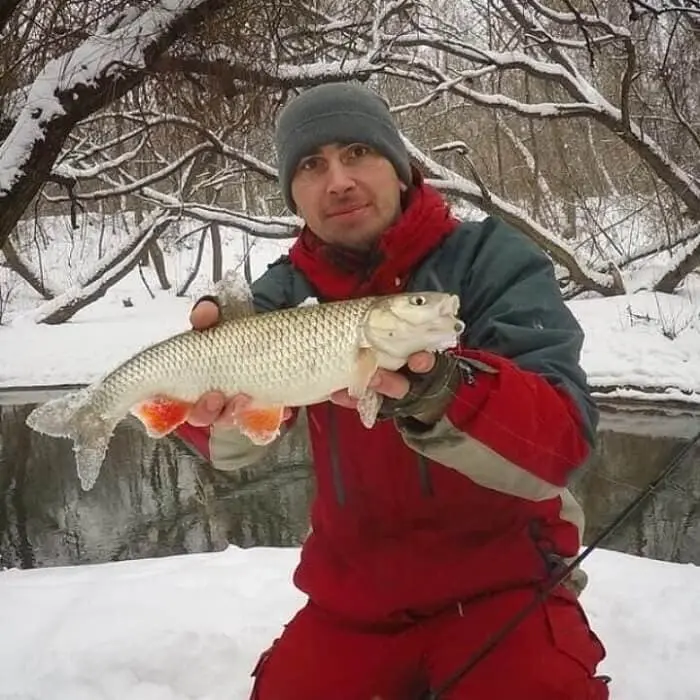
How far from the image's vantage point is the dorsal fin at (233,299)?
181 centimetres

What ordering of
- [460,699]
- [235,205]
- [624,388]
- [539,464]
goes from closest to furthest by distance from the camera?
1. [539,464]
2. [460,699]
3. [624,388]
4. [235,205]

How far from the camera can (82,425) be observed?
188 cm

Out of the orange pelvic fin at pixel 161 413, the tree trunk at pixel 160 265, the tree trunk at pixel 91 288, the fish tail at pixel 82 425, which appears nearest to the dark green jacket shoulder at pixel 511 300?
the orange pelvic fin at pixel 161 413

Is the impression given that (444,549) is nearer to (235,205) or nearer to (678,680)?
(678,680)

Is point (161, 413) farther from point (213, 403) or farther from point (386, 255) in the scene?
point (386, 255)

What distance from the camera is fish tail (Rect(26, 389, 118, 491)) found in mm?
1866

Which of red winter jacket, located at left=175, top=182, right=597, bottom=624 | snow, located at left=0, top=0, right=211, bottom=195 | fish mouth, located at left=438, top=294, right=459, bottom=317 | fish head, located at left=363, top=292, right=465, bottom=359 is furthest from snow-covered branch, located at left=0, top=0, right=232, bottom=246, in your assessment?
fish mouth, located at left=438, top=294, right=459, bottom=317

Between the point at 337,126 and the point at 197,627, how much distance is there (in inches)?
73.9

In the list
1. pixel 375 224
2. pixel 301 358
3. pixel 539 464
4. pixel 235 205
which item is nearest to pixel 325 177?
pixel 375 224

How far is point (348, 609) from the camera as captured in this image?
Answer: 2031mm

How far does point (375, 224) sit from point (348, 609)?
989 millimetres

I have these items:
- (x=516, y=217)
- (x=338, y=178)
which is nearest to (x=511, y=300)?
(x=338, y=178)

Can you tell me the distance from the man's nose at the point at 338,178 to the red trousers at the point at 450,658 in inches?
42.5

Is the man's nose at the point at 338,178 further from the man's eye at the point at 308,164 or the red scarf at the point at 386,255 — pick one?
the red scarf at the point at 386,255
